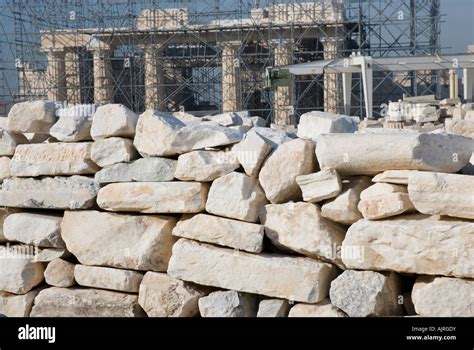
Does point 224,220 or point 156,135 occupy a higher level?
point 156,135

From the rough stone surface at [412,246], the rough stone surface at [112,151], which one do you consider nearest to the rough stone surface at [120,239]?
the rough stone surface at [112,151]

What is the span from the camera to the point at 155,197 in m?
4.71

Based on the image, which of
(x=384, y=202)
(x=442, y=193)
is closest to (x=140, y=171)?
(x=384, y=202)

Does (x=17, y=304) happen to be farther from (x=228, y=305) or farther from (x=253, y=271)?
(x=253, y=271)

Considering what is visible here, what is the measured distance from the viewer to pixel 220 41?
25.9 metres

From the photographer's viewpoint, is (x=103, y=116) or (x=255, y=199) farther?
(x=103, y=116)

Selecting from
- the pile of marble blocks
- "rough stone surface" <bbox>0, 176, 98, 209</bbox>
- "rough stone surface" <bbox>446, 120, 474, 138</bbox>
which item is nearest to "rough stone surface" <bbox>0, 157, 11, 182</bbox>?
the pile of marble blocks

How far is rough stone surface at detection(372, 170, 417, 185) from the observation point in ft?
13.3

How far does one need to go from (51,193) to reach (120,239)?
0.62m

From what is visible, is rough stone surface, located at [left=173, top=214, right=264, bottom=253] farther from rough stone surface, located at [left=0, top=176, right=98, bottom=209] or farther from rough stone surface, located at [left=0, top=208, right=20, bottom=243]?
rough stone surface, located at [left=0, top=208, right=20, bottom=243]

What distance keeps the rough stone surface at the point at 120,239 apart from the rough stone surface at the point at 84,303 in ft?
0.65

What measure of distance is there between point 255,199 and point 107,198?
102 centimetres
